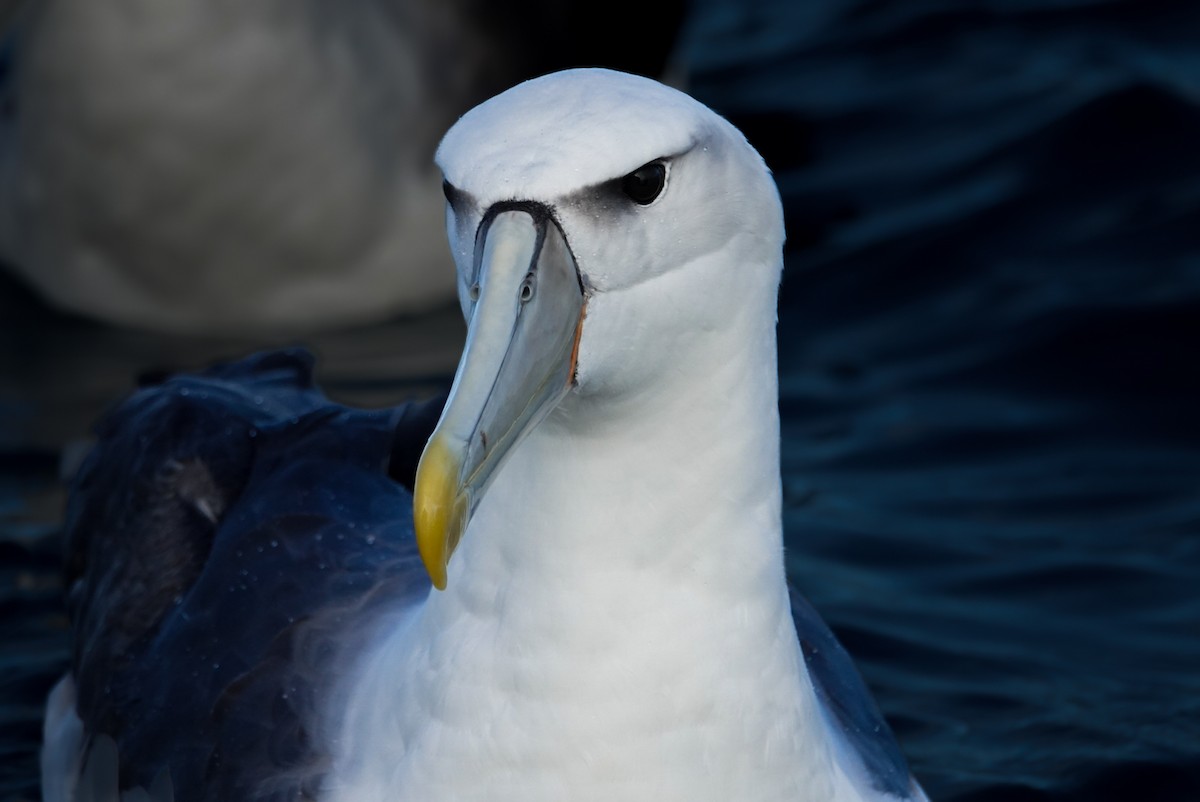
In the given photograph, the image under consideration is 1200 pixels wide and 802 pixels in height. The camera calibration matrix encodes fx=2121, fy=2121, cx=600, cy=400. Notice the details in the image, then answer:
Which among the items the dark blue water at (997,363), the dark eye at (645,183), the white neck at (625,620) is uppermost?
the dark eye at (645,183)

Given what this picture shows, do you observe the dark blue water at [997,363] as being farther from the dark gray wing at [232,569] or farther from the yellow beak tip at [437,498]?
the yellow beak tip at [437,498]

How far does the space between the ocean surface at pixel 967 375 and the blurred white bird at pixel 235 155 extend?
0.54ft

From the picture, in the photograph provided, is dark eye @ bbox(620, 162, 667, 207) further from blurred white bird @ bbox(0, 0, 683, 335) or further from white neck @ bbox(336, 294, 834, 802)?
blurred white bird @ bbox(0, 0, 683, 335)

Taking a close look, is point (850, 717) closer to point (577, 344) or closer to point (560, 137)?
point (577, 344)

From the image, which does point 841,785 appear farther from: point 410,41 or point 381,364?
point 410,41

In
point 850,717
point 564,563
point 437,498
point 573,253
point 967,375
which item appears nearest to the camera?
point 437,498

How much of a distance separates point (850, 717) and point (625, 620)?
2.93 feet

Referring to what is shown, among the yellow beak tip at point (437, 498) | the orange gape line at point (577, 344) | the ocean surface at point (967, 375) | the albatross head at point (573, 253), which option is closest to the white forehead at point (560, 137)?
the albatross head at point (573, 253)

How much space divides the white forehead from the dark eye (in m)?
0.02

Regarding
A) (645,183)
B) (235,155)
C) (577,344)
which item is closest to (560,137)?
(645,183)

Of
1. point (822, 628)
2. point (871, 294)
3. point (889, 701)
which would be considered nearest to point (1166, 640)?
point (889, 701)

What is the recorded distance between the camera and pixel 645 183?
2.72 metres

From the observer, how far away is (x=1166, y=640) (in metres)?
5.32

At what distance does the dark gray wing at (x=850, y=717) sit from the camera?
3.59 m
